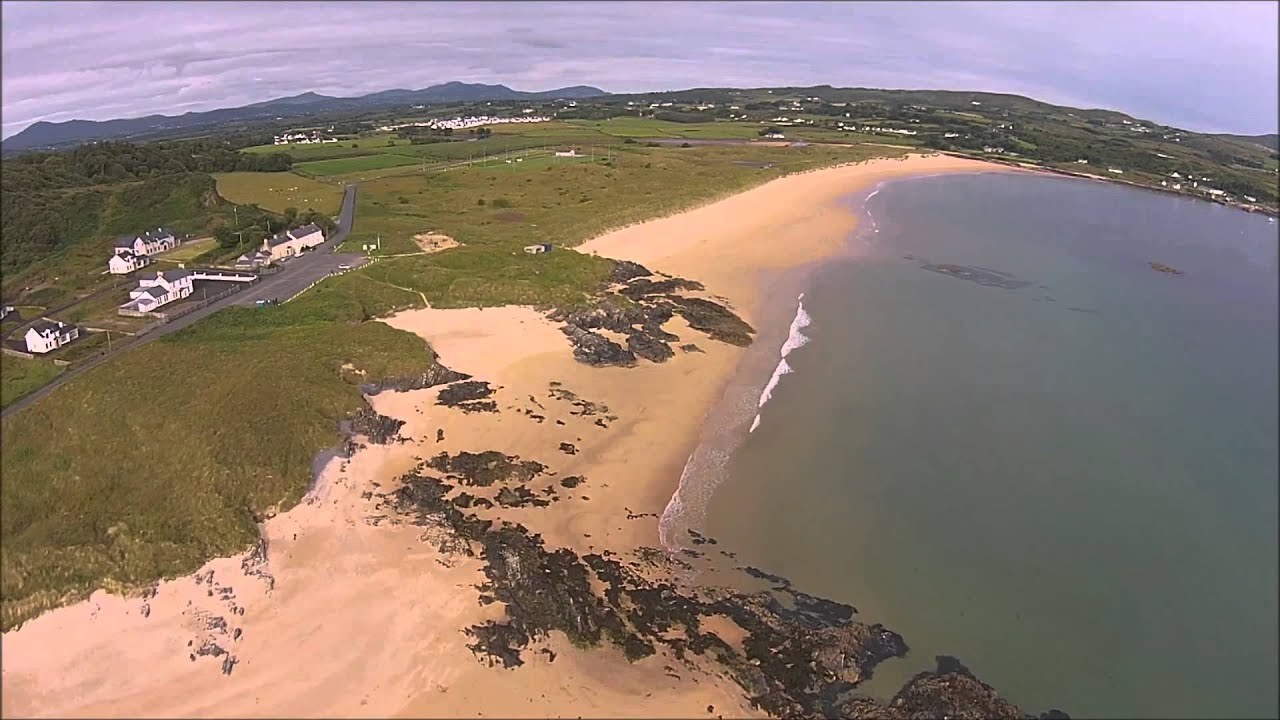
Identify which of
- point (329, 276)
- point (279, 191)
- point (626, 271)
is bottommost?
point (329, 276)

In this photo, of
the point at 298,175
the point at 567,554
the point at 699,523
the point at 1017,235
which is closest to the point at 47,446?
the point at 567,554

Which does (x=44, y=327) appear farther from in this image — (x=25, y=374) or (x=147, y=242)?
(x=147, y=242)

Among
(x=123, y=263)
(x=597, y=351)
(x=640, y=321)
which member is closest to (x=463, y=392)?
(x=597, y=351)

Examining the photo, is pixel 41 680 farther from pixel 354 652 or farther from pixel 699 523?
pixel 699 523

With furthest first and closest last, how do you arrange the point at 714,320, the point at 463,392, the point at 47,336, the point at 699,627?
1. the point at 714,320
2. the point at 463,392
3. the point at 47,336
4. the point at 699,627

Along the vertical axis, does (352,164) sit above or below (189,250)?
above

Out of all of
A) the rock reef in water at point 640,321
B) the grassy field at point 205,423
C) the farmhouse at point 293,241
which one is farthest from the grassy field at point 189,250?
the rock reef in water at point 640,321

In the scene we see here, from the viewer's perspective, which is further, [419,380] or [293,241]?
[293,241]
